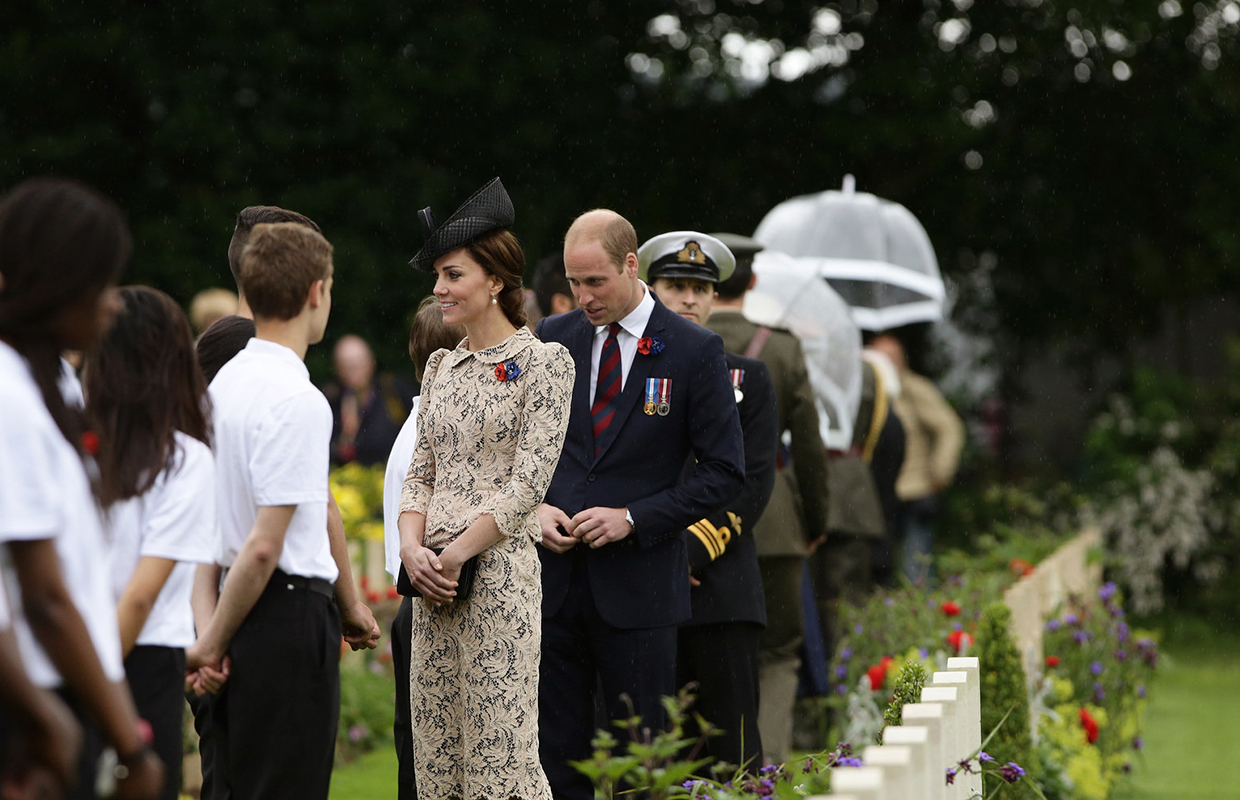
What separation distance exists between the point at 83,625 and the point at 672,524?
2.52m

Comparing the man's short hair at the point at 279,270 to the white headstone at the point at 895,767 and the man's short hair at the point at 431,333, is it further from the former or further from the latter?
the white headstone at the point at 895,767

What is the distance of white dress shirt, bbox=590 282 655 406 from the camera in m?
4.80

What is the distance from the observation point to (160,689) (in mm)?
3158

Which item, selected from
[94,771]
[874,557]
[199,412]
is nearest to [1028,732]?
[199,412]

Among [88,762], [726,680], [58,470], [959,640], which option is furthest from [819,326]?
[58,470]

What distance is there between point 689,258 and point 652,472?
1.07 meters

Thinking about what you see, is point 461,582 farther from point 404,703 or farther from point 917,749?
point 917,749

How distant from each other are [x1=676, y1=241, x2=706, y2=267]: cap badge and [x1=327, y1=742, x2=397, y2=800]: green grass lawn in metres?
2.68

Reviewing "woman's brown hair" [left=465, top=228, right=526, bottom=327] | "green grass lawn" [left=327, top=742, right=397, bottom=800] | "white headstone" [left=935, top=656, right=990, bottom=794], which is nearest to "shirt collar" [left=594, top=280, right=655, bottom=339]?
"woman's brown hair" [left=465, top=228, right=526, bottom=327]

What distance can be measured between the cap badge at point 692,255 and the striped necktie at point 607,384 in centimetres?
82

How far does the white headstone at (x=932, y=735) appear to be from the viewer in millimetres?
3189

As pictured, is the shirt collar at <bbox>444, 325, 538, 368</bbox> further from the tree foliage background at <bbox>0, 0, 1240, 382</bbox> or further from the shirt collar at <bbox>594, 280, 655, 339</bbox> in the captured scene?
the tree foliage background at <bbox>0, 0, 1240, 382</bbox>

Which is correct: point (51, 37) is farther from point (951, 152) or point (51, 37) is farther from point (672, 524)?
point (672, 524)

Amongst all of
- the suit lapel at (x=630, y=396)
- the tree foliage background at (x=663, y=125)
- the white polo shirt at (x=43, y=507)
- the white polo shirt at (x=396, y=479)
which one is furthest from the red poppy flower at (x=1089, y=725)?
the tree foliage background at (x=663, y=125)
